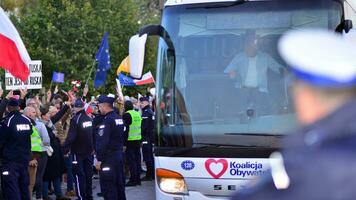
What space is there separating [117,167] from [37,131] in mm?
1721

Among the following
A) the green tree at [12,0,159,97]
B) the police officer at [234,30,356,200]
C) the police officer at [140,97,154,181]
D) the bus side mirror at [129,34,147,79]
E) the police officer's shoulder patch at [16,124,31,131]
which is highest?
the green tree at [12,0,159,97]

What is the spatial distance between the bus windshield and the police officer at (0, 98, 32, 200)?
335 centimetres

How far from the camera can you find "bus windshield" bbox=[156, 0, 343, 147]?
291 inches

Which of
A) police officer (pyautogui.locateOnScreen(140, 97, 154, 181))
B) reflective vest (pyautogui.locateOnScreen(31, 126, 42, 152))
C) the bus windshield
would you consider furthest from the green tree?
the bus windshield

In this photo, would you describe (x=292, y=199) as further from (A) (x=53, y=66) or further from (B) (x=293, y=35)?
(A) (x=53, y=66)

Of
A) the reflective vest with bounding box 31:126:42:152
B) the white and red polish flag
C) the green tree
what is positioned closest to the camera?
the white and red polish flag

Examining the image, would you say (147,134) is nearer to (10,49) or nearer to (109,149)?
(109,149)

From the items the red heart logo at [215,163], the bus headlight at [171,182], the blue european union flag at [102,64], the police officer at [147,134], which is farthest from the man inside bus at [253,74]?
the blue european union flag at [102,64]

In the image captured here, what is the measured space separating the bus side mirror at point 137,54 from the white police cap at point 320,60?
5.85m

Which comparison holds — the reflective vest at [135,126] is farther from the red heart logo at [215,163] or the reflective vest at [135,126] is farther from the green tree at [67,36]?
the green tree at [67,36]

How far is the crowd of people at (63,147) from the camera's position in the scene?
10.5m

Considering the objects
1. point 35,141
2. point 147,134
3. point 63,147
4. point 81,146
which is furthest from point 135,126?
point 35,141

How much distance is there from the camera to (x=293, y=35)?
1840 millimetres

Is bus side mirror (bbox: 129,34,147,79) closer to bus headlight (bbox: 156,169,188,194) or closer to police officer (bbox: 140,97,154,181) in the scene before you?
bus headlight (bbox: 156,169,188,194)
